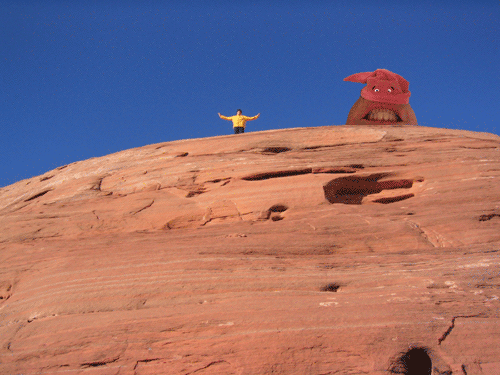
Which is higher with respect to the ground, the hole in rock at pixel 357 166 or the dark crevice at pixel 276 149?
the dark crevice at pixel 276 149

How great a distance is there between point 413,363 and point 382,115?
1060 centimetres

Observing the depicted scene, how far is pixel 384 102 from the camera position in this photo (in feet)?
44.2

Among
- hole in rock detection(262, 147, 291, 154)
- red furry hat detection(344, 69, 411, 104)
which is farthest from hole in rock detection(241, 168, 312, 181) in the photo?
red furry hat detection(344, 69, 411, 104)

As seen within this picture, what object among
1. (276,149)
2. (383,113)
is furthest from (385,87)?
(276,149)

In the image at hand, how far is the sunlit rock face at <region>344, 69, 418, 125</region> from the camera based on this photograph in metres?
13.5

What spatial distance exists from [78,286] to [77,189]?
4501 mm

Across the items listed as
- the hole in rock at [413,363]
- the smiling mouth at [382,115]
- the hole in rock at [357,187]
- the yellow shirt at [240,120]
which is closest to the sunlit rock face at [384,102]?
the smiling mouth at [382,115]

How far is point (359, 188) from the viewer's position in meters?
9.08

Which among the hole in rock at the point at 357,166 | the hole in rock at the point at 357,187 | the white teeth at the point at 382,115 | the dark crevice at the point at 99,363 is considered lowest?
the dark crevice at the point at 99,363

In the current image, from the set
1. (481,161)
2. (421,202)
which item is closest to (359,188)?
(421,202)

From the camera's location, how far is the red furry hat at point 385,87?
44.3ft

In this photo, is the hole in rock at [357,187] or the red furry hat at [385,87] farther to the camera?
the red furry hat at [385,87]

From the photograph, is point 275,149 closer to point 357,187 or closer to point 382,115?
point 357,187

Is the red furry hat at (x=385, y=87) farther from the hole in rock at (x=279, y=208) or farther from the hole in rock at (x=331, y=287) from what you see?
the hole in rock at (x=331, y=287)
